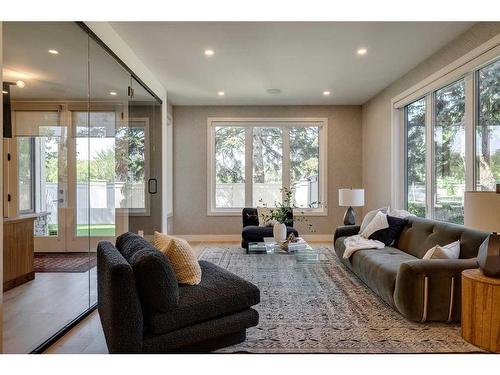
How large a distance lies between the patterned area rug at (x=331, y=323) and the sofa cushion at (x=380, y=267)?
136 mm

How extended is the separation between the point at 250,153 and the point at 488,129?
4205 mm

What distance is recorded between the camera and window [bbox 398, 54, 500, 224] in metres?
3.29

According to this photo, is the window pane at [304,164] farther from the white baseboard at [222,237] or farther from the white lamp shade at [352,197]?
the white lamp shade at [352,197]

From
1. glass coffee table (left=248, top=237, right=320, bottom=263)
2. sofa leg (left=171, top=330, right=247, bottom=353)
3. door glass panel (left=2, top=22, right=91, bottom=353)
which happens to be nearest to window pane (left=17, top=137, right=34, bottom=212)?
door glass panel (left=2, top=22, right=91, bottom=353)

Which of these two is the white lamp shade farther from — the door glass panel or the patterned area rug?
the door glass panel

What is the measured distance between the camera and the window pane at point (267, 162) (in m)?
6.76

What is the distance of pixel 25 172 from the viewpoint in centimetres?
230

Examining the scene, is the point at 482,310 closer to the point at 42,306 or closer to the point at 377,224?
the point at 377,224

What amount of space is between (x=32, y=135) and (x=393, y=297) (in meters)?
3.11

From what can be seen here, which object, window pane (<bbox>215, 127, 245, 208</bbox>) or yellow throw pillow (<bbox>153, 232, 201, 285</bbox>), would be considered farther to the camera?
window pane (<bbox>215, 127, 245, 208</bbox>)

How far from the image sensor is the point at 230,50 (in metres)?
3.95

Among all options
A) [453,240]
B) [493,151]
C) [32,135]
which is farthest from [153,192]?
[493,151]

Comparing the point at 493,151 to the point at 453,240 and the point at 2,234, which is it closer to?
the point at 453,240

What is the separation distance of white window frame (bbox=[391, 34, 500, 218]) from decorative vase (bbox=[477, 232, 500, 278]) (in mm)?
1508
